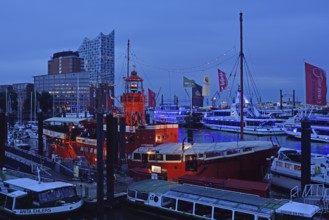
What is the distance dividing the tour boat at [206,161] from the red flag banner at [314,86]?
7916 millimetres

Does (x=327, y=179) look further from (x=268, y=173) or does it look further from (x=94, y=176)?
(x=94, y=176)

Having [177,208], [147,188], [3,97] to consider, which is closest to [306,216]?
[177,208]

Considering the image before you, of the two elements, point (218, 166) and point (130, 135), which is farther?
point (130, 135)

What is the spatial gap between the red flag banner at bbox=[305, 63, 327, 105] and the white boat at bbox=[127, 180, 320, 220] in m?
9.10

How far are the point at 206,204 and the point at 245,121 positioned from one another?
80.5 m

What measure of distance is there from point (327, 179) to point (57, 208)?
22585 millimetres

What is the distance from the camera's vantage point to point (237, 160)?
3216 centimetres

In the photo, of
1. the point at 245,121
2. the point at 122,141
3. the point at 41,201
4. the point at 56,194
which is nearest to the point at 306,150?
the point at 122,141

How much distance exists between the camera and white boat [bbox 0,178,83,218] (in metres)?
22.3

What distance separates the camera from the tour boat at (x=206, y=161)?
31.1 metres

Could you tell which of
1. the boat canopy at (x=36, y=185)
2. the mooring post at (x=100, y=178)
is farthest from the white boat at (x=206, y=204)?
the boat canopy at (x=36, y=185)

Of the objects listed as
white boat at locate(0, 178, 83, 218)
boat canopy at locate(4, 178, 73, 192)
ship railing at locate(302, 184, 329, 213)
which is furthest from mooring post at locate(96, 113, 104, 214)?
ship railing at locate(302, 184, 329, 213)

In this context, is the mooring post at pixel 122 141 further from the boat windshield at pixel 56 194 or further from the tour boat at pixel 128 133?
the boat windshield at pixel 56 194

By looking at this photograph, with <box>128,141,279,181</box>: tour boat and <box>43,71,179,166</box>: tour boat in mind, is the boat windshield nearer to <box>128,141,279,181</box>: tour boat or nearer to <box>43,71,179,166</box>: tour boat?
<box>128,141,279,181</box>: tour boat
